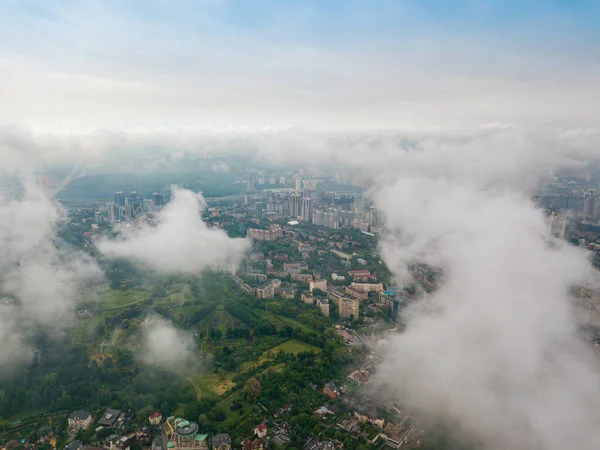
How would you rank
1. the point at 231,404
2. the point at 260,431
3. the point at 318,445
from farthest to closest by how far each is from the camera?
the point at 231,404
the point at 260,431
the point at 318,445

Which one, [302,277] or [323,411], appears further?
[302,277]

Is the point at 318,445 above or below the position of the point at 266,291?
above

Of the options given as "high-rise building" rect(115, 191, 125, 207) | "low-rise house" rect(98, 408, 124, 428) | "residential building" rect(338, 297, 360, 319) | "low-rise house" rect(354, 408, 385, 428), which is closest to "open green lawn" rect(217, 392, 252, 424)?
"low-rise house" rect(98, 408, 124, 428)

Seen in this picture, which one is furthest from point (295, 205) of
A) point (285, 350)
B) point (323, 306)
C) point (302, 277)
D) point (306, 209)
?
point (285, 350)

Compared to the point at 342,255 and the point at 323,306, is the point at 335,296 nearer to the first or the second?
the point at 323,306

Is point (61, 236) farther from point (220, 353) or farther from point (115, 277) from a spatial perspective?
point (220, 353)

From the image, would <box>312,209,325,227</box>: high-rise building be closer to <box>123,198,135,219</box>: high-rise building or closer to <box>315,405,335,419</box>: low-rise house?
<box>123,198,135,219</box>: high-rise building

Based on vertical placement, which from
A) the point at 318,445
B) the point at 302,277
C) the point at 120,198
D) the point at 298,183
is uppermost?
the point at 298,183
